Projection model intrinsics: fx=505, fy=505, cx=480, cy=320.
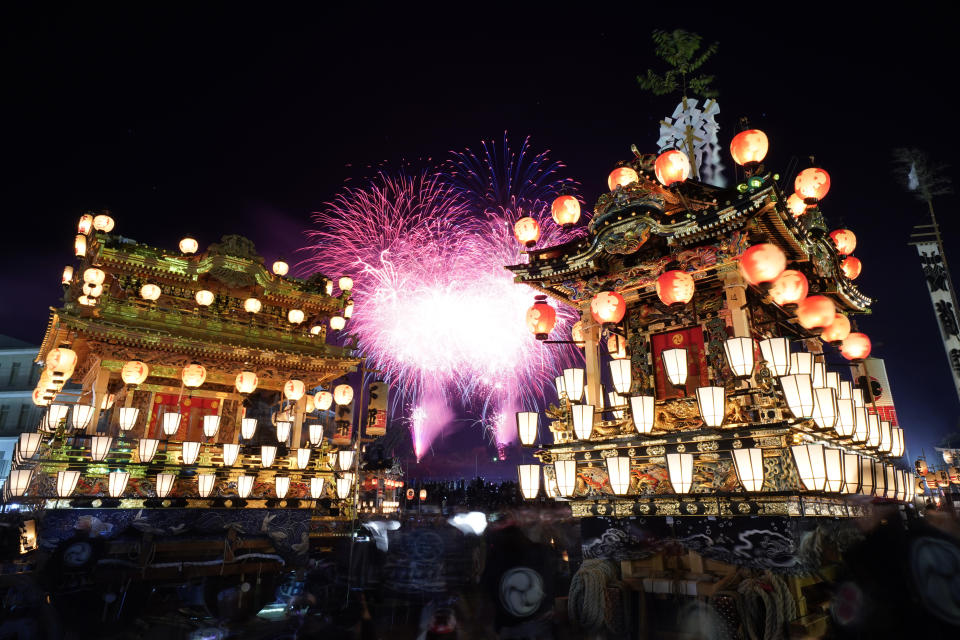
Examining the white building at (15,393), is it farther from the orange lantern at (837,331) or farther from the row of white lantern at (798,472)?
the orange lantern at (837,331)

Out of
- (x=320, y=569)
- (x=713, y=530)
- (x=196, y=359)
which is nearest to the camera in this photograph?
(x=713, y=530)

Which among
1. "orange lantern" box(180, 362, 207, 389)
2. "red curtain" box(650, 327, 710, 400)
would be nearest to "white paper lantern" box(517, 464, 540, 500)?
"red curtain" box(650, 327, 710, 400)

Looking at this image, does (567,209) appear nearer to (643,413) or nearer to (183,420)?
(643,413)

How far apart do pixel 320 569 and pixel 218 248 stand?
39.0 ft

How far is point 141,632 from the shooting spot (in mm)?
8648

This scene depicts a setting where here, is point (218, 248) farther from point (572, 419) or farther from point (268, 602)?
point (572, 419)

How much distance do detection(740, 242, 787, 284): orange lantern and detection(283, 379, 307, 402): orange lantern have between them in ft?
→ 47.5

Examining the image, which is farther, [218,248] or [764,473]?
[218,248]

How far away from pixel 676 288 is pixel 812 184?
14.7ft

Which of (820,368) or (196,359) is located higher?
(196,359)

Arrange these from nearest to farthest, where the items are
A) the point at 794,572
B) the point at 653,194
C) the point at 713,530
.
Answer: the point at 794,572 → the point at 713,530 → the point at 653,194

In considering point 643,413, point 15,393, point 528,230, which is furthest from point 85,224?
point 15,393

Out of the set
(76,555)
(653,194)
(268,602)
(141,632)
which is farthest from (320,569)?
(653,194)

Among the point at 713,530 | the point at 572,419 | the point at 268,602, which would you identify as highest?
the point at 572,419
